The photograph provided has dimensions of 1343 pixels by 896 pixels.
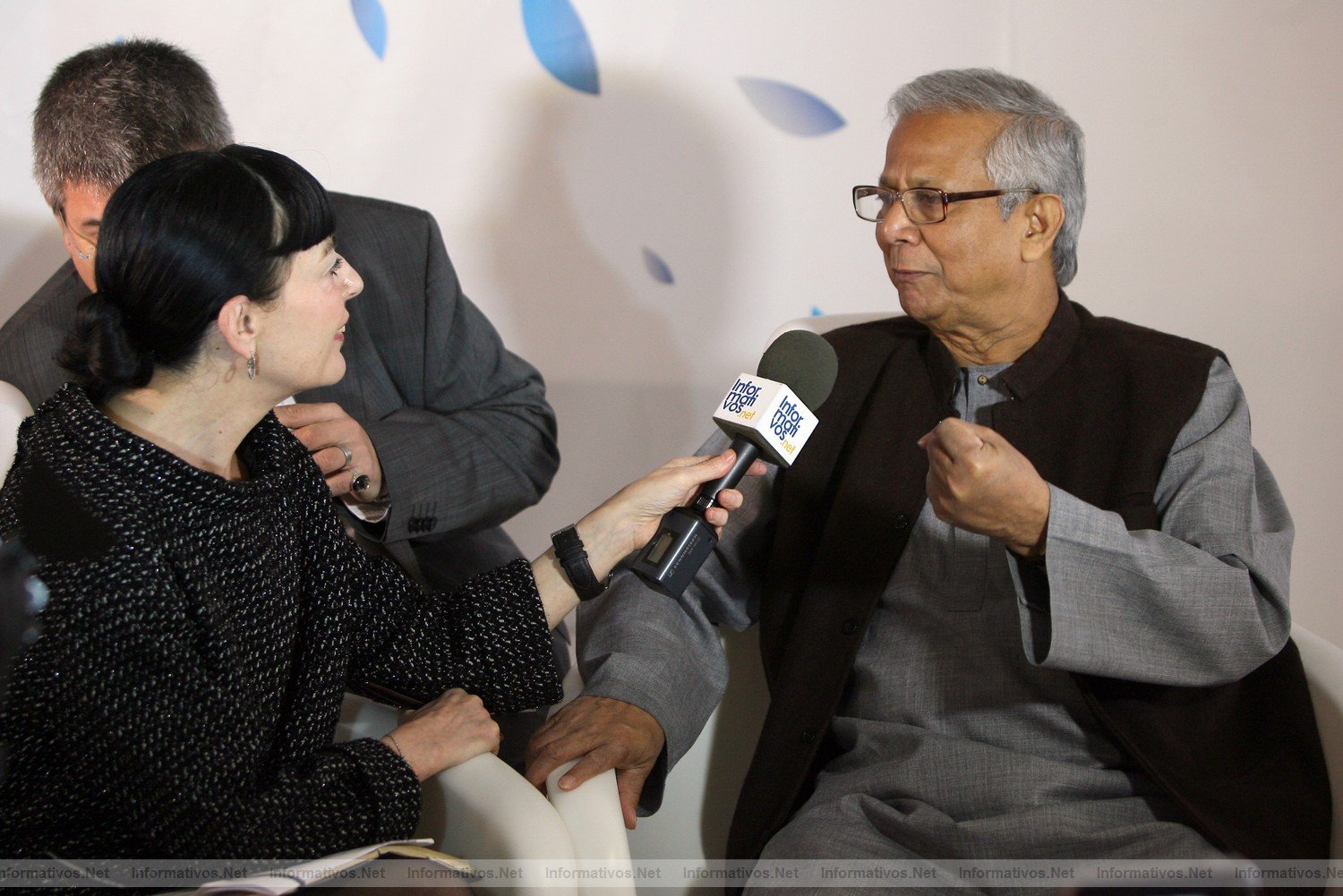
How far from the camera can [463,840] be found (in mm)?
1584

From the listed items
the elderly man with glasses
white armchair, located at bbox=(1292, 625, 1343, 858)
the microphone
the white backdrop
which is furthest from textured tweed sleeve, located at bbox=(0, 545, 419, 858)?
the white backdrop

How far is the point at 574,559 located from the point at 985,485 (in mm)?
675

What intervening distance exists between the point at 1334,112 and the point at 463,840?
2780 millimetres

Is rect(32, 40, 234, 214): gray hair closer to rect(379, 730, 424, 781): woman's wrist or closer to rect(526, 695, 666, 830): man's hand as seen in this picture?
rect(379, 730, 424, 781): woman's wrist

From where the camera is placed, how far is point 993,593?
1.80m

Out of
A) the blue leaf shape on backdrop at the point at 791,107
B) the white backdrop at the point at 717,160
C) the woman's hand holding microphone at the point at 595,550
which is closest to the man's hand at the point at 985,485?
the woman's hand holding microphone at the point at 595,550

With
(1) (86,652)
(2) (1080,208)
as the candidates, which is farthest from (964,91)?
(1) (86,652)

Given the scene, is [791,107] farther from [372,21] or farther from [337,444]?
[337,444]

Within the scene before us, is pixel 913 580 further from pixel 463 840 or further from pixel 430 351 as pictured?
pixel 430 351

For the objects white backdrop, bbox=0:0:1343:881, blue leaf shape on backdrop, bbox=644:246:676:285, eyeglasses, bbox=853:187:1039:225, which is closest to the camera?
eyeglasses, bbox=853:187:1039:225

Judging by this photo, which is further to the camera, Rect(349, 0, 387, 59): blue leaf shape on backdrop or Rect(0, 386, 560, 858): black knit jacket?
Rect(349, 0, 387, 59): blue leaf shape on backdrop

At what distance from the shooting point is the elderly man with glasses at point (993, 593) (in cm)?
156

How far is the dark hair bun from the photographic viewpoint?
4.65ft

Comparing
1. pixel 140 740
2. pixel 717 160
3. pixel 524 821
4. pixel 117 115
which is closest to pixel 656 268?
pixel 717 160
